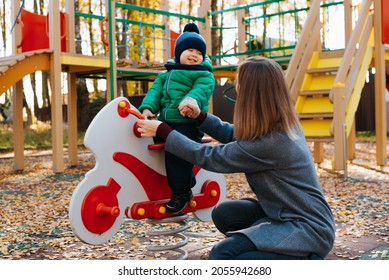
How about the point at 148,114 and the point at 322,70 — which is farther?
the point at 322,70

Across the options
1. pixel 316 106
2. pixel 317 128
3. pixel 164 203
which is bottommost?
pixel 164 203

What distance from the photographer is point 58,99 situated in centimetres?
818

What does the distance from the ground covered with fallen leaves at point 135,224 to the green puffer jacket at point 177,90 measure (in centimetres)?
89

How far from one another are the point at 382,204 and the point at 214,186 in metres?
2.39

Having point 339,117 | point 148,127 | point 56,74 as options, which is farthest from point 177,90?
point 56,74

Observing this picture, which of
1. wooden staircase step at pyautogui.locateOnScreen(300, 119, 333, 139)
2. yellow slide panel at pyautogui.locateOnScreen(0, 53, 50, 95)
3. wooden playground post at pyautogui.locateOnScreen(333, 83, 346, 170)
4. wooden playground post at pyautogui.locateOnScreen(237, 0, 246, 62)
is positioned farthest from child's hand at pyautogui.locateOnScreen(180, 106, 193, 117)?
wooden playground post at pyautogui.locateOnScreen(237, 0, 246, 62)

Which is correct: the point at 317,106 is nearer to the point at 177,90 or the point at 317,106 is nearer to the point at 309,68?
the point at 309,68

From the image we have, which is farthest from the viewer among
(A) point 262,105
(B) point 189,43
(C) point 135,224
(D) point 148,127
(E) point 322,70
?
(E) point 322,70

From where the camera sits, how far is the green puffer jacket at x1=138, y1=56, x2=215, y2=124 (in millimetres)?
3057

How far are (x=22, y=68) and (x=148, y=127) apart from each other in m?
5.45

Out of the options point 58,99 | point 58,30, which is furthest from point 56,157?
point 58,30

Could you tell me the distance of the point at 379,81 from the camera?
8.13m

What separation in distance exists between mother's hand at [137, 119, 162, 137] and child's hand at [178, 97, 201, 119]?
0.48 feet
